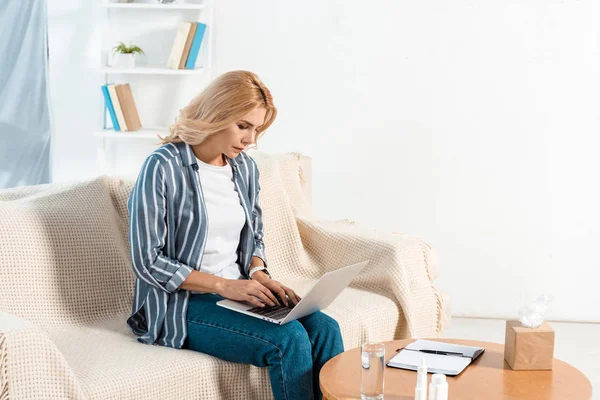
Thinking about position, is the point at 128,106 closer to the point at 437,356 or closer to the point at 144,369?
the point at 144,369

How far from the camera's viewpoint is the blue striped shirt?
2137mm

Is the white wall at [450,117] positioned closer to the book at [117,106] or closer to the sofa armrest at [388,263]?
the book at [117,106]

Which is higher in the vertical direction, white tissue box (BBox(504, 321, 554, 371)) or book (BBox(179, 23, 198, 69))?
book (BBox(179, 23, 198, 69))

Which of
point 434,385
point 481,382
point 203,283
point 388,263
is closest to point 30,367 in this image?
point 203,283

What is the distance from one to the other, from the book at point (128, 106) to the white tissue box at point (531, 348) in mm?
2202

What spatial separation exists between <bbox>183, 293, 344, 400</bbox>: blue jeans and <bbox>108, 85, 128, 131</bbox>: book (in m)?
1.64

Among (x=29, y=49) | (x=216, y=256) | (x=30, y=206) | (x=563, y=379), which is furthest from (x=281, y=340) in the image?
(x=29, y=49)

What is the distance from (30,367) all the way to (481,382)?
97cm

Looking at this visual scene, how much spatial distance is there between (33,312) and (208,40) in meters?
1.80

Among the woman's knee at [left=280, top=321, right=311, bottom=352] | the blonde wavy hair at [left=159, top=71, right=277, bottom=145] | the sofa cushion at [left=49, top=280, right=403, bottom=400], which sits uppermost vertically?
the blonde wavy hair at [left=159, top=71, right=277, bottom=145]

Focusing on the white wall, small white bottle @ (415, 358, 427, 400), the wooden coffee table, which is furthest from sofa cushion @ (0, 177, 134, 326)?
the white wall

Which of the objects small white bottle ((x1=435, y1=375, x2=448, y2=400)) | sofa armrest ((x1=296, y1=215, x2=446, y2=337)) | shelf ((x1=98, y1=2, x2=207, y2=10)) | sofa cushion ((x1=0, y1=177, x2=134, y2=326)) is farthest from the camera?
shelf ((x1=98, y1=2, x2=207, y2=10))

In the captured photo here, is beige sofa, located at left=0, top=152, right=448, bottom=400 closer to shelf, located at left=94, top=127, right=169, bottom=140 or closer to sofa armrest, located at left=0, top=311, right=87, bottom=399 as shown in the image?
sofa armrest, located at left=0, top=311, right=87, bottom=399

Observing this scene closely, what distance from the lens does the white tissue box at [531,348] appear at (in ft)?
6.37
